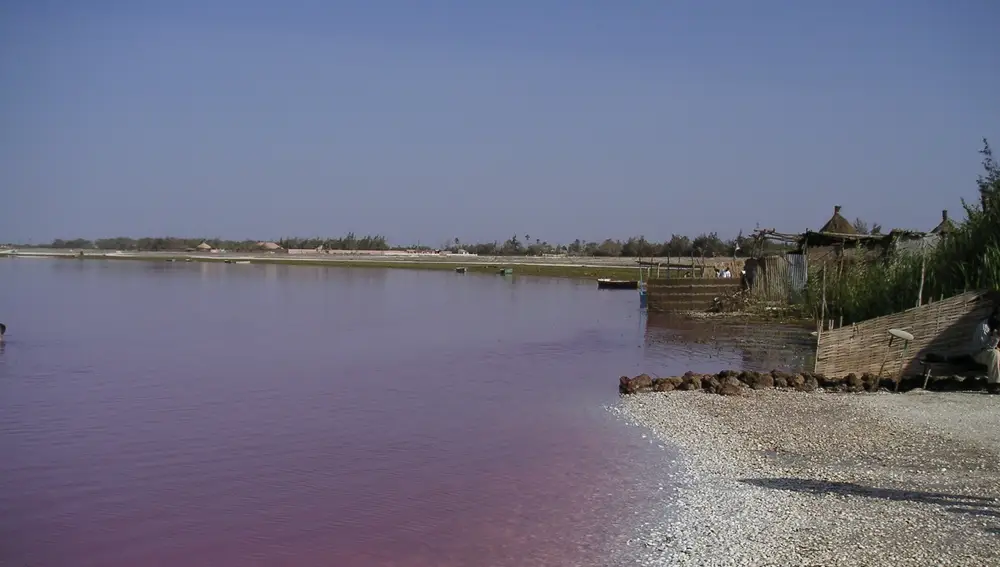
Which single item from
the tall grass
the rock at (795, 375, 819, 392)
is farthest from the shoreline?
the rock at (795, 375, 819, 392)

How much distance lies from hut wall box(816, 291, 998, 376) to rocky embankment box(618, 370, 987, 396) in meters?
0.50

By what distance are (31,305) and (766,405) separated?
114 ft

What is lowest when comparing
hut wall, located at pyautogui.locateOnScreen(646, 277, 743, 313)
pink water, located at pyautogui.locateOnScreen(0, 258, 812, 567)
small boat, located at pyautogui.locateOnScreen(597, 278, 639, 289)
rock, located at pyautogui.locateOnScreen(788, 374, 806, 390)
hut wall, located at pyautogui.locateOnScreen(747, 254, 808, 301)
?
pink water, located at pyautogui.locateOnScreen(0, 258, 812, 567)

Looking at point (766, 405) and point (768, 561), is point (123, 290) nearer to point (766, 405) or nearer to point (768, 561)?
point (766, 405)

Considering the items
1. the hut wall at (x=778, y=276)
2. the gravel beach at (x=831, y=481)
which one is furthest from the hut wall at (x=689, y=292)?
the gravel beach at (x=831, y=481)

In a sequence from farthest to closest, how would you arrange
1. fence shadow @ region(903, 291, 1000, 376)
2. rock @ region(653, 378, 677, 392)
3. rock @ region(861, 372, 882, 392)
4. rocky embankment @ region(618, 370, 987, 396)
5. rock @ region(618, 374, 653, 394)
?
rock @ region(618, 374, 653, 394) < rock @ region(653, 378, 677, 392) < fence shadow @ region(903, 291, 1000, 376) < rock @ region(861, 372, 882, 392) < rocky embankment @ region(618, 370, 987, 396)

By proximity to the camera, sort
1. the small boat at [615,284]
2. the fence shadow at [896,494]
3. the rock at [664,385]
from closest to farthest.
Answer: the fence shadow at [896,494] → the rock at [664,385] → the small boat at [615,284]

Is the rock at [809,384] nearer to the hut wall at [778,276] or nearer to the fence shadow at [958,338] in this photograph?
the fence shadow at [958,338]

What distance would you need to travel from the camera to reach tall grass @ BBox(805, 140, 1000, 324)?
19781 mm

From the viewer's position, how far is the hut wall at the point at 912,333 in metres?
17.3

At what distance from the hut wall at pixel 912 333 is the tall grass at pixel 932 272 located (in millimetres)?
1315

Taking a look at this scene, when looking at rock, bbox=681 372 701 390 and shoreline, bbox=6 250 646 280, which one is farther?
shoreline, bbox=6 250 646 280

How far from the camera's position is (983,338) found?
54.2 feet

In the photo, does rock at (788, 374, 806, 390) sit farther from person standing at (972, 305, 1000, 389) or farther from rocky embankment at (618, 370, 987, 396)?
person standing at (972, 305, 1000, 389)
